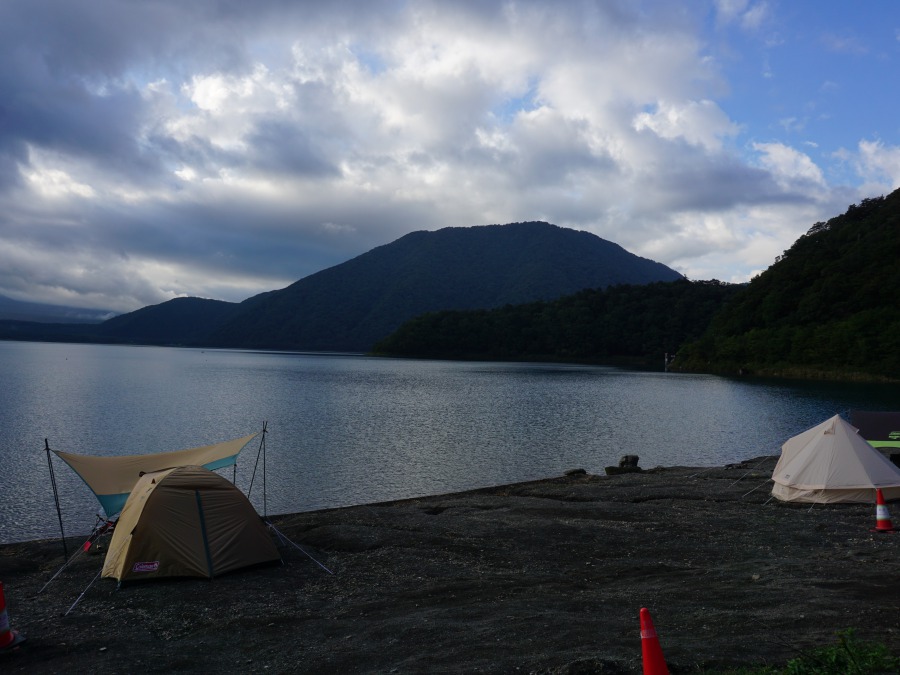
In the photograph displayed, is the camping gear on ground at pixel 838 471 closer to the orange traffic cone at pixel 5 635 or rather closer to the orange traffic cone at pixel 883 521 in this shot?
the orange traffic cone at pixel 883 521

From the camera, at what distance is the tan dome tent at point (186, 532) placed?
40.4 ft

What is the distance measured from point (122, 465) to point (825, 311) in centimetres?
10976

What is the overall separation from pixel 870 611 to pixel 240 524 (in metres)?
10.6

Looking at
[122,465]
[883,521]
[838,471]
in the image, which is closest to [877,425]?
[838,471]

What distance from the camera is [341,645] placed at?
875 centimetres

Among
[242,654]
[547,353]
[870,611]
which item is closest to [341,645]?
[242,654]

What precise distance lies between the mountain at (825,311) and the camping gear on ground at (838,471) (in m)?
77.9

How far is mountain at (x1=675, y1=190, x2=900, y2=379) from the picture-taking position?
8975cm

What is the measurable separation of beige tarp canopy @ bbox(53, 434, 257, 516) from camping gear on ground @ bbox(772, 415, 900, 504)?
1445cm

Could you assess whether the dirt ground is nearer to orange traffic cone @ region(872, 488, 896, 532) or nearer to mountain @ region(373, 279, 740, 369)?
orange traffic cone @ region(872, 488, 896, 532)

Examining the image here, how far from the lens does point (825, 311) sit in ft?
338

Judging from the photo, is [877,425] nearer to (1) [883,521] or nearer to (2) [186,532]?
(1) [883,521]

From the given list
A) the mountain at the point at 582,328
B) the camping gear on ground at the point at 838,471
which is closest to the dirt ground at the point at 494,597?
the camping gear on ground at the point at 838,471

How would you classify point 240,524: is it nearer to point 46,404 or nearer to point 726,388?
point 46,404
